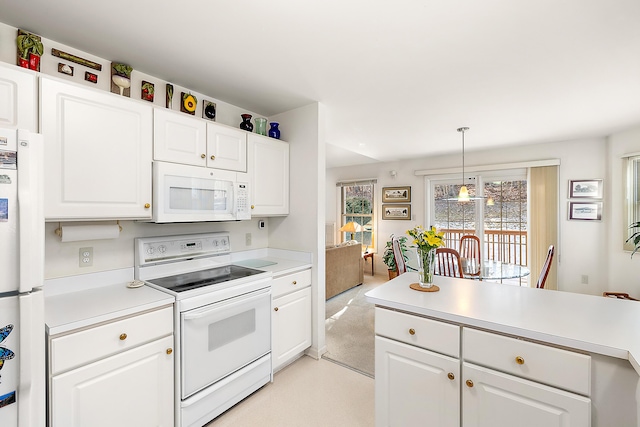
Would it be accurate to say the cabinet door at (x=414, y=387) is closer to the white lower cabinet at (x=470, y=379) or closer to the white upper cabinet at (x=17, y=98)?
the white lower cabinet at (x=470, y=379)

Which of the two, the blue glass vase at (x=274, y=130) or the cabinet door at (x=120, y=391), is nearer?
the cabinet door at (x=120, y=391)

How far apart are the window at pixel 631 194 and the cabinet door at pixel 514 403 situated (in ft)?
12.4

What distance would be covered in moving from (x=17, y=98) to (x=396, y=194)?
5426 millimetres

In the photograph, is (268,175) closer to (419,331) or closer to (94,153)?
(94,153)

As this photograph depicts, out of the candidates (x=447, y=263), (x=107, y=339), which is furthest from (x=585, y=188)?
(x=107, y=339)

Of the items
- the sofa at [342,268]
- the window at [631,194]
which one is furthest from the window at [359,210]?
the window at [631,194]

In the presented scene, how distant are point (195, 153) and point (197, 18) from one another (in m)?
0.90

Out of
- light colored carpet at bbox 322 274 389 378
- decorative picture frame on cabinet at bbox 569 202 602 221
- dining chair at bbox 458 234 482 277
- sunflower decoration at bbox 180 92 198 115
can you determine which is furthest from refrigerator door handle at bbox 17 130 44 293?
decorative picture frame on cabinet at bbox 569 202 602 221

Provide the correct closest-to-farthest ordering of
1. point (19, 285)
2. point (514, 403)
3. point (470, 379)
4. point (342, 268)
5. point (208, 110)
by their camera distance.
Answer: point (19, 285) → point (514, 403) → point (470, 379) → point (208, 110) → point (342, 268)

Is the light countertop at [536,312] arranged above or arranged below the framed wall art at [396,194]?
below

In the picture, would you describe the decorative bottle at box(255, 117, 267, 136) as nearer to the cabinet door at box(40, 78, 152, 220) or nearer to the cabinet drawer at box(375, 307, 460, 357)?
the cabinet door at box(40, 78, 152, 220)

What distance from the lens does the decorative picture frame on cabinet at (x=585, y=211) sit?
155 inches

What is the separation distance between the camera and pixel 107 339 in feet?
4.70

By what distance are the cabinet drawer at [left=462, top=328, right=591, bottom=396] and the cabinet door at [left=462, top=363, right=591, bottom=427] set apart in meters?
0.03
